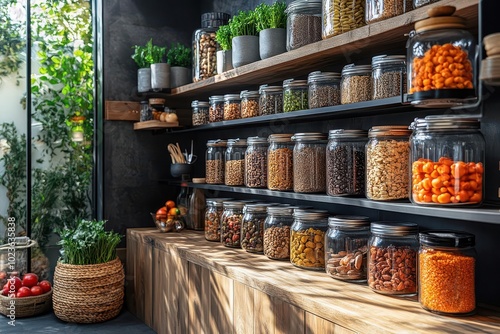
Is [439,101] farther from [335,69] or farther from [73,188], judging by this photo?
[73,188]

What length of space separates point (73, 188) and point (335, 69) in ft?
6.33

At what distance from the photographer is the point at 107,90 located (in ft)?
11.7

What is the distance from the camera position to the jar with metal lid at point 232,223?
108 inches

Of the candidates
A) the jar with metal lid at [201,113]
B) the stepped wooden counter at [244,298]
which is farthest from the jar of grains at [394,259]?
the jar with metal lid at [201,113]

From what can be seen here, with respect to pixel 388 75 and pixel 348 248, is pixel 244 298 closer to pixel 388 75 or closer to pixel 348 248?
pixel 348 248

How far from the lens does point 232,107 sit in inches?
114

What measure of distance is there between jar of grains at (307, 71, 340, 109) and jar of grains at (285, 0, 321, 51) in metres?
0.16

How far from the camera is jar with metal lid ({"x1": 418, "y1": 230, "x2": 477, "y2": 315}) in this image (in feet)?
5.29

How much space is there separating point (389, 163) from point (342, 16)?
586mm

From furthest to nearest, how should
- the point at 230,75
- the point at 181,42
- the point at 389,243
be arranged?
the point at 181,42 → the point at 230,75 → the point at 389,243

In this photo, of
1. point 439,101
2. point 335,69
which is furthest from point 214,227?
point 439,101

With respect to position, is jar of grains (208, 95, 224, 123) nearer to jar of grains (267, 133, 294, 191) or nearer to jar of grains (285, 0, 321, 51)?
jar of grains (267, 133, 294, 191)

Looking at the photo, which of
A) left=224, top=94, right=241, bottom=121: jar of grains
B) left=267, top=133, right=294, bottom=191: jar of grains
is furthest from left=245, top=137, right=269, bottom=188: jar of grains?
left=224, top=94, right=241, bottom=121: jar of grains

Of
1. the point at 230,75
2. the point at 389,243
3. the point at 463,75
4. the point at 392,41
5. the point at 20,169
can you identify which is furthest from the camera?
the point at 20,169
